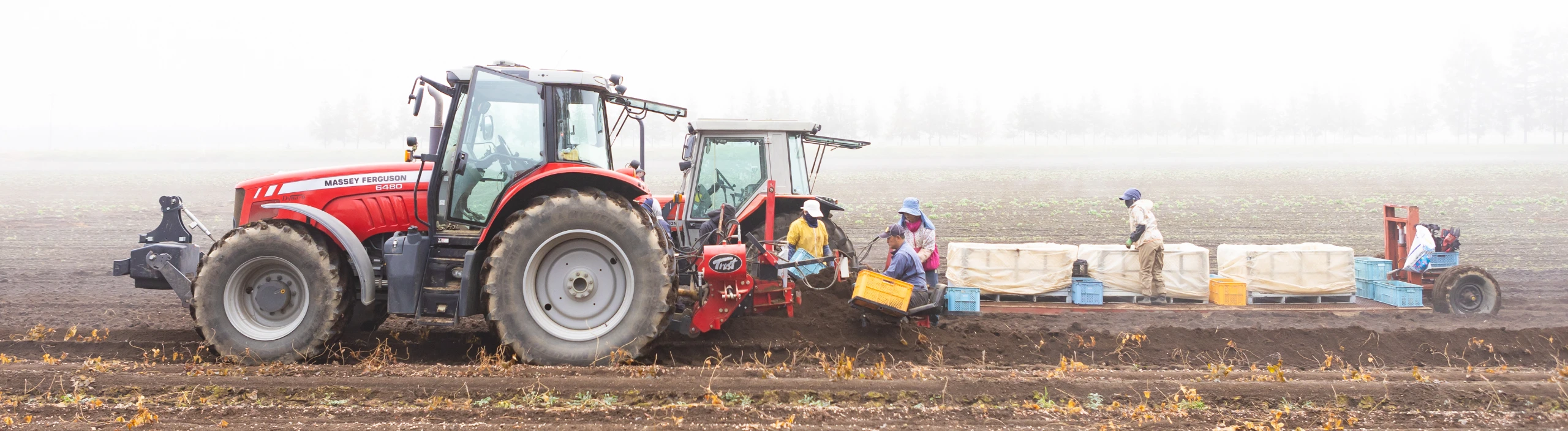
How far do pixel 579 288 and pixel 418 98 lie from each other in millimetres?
1690

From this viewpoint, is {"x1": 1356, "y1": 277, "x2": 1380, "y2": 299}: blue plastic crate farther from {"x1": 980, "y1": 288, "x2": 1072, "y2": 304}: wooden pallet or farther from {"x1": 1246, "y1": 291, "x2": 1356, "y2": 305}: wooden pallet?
{"x1": 980, "y1": 288, "x2": 1072, "y2": 304}: wooden pallet

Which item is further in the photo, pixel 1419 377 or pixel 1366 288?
pixel 1366 288

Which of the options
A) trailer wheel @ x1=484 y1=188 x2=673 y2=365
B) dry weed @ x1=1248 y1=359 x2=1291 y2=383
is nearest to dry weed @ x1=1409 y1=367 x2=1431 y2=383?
dry weed @ x1=1248 y1=359 x2=1291 y2=383

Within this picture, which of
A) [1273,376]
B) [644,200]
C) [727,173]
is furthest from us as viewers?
[727,173]

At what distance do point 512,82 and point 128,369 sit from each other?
323 centimetres

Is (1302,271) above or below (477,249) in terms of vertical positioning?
below

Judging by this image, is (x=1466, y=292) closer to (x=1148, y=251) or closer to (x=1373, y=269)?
(x=1373, y=269)

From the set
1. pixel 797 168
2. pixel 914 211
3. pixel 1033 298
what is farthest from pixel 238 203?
pixel 1033 298

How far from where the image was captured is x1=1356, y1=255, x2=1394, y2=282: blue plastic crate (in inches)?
360

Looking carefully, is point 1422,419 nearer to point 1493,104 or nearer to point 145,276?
point 145,276

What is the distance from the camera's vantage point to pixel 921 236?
28.9ft

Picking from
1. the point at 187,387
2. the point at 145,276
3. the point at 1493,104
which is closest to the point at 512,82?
the point at 187,387

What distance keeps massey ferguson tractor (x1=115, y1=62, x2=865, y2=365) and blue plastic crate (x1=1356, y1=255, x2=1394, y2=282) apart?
7.40 metres

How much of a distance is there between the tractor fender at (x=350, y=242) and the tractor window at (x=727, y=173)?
4479 mm
